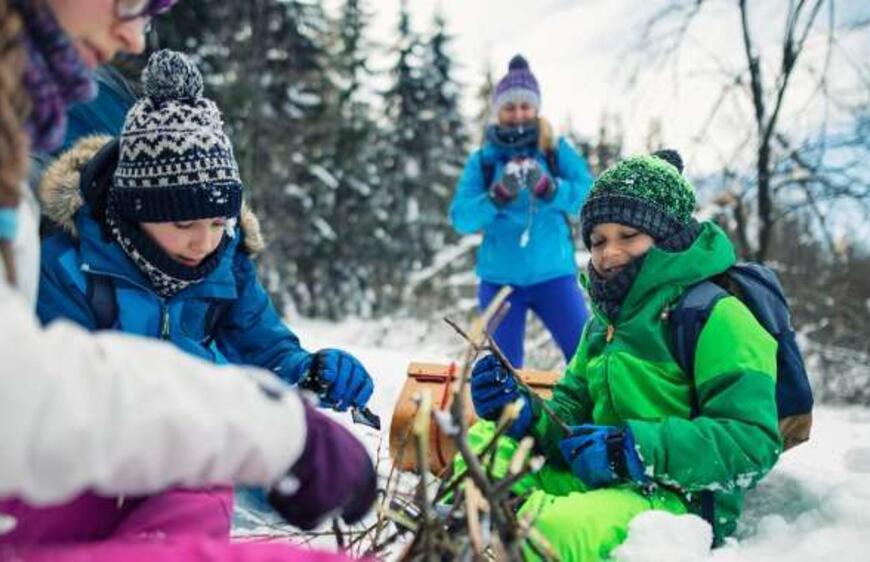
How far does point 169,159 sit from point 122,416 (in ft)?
4.62

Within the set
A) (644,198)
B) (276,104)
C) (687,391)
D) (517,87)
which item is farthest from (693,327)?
(276,104)

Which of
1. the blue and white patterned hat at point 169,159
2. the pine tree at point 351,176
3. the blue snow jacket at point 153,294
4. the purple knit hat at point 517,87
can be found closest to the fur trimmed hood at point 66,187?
the blue snow jacket at point 153,294

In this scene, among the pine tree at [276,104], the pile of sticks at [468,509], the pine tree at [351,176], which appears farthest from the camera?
the pine tree at [351,176]

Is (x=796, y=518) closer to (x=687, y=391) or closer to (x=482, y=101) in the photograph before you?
→ (x=687, y=391)

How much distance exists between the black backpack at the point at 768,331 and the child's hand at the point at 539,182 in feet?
7.76

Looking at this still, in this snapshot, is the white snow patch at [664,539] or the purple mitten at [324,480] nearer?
the purple mitten at [324,480]

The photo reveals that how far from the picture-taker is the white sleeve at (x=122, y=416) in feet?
2.75

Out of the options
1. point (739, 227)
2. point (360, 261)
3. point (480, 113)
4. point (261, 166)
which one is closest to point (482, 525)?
point (739, 227)

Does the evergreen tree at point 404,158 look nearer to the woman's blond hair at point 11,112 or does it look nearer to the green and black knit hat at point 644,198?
the green and black knit hat at point 644,198

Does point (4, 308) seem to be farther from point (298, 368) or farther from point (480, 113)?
point (480, 113)

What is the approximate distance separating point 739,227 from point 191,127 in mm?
5873

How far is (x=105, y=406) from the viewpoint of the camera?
888 mm

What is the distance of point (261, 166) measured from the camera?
698 inches

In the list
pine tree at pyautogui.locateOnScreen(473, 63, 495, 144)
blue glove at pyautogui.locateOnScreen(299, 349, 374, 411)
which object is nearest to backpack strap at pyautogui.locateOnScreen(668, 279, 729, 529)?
blue glove at pyautogui.locateOnScreen(299, 349, 374, 411)
